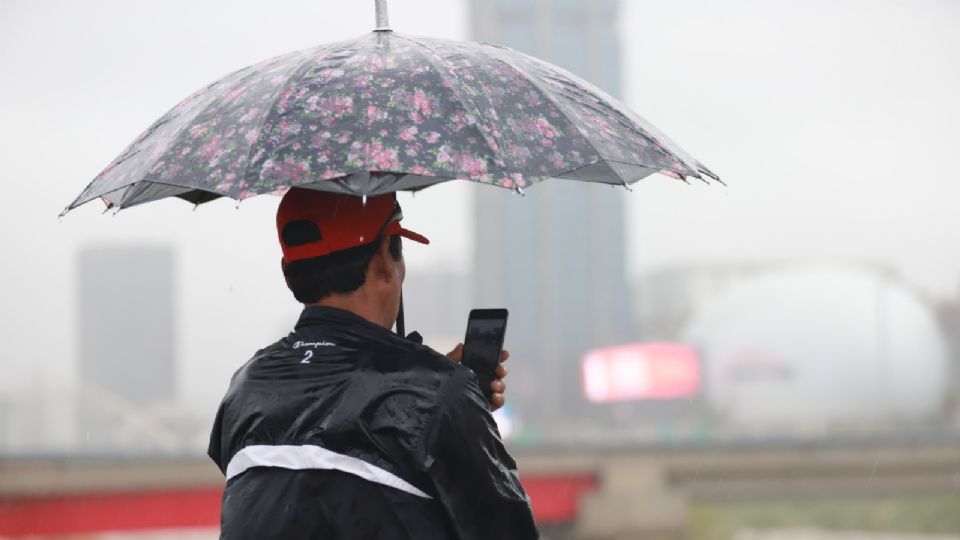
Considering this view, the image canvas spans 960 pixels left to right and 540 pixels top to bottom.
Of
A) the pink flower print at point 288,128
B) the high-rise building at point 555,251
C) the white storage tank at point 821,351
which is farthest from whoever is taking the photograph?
the high-rise building at point 555,251

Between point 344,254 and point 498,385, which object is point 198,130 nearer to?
point 344,254

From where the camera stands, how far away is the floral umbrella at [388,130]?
2.21m

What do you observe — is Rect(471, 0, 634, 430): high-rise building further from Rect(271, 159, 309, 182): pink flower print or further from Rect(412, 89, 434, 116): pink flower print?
Rect(271, 159, 309, 182): pink flower print

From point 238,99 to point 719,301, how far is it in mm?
58495

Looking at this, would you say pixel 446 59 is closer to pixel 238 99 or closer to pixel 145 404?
pixel 238 99

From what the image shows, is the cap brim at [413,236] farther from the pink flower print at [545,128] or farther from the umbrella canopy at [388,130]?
the pink flower print at [545,128]

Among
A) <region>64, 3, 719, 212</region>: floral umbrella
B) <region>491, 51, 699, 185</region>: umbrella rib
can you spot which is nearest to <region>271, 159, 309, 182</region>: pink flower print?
<region>64, 3, 719, 212</region>: floral umbrella

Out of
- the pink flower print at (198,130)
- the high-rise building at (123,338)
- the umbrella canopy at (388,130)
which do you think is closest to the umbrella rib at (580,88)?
the umbrella canopy at (388,130)

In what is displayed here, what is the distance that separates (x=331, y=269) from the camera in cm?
222

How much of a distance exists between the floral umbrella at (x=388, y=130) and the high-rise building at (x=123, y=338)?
41362 mm

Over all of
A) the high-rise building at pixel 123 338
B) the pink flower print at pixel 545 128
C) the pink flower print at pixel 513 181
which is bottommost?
the high-rise building at pixel 123 338

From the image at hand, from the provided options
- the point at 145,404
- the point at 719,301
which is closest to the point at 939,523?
the point at 719,301

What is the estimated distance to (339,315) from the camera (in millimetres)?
2182

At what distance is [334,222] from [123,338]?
5833 centimetres
